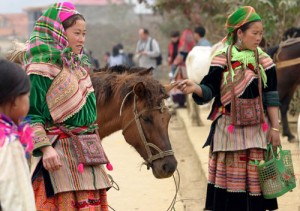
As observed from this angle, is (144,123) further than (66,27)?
Yes

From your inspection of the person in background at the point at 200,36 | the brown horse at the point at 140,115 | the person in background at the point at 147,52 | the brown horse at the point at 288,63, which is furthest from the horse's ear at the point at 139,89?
the person in background at the point at 147,52

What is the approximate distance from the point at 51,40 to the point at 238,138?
179 cm

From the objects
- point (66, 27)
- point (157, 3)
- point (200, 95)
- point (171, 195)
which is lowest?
point (171, 195)

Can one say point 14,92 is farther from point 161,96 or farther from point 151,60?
point 151,60

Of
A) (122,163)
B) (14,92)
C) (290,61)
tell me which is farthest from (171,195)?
(14,92)

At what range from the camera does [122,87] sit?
15.7 ft

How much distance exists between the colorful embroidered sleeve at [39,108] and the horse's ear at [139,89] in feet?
2.46

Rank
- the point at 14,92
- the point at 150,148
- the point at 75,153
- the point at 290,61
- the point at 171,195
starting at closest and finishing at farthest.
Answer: the point at 14,92
the point at 75,153
the point at 150,148
the point at 171,195
the point at 290,61

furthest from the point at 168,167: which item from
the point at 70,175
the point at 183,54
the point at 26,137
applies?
the point at 183,54

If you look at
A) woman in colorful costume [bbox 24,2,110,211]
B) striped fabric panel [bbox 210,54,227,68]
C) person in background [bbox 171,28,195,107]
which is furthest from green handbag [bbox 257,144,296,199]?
person in background [bbox 171,28,195,107]

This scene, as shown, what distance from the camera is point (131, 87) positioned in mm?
4758

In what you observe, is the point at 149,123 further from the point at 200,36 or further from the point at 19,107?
the point at 200,36

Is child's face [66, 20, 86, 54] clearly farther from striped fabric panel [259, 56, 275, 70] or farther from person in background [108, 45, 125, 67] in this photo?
person in background [108, 45, 125, 67]

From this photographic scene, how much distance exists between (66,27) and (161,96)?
0.84 m
